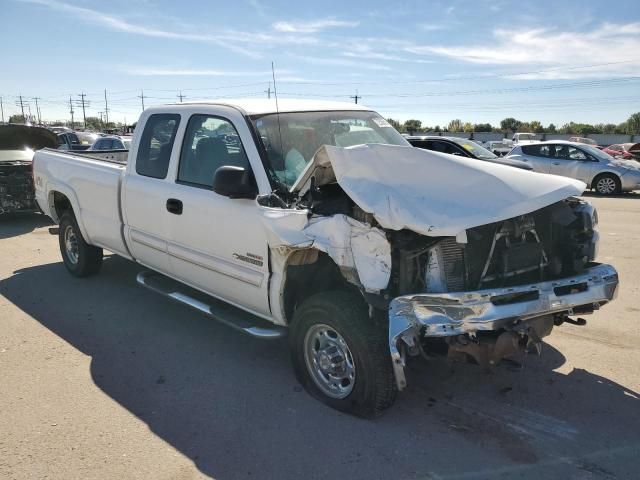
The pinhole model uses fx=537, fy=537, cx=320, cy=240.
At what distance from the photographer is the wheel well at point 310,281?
3.84 meters

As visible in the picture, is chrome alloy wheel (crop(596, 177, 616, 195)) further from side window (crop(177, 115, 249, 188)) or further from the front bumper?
side window (crop(177, 115, 249, 188))

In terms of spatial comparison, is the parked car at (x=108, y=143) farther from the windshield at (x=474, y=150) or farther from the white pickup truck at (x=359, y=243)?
the white pickup truck at (x=359, y=243)

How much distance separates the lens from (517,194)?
3205mm

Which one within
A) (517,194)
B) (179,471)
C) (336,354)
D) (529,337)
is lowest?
(179,471)

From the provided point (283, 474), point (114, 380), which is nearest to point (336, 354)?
point (283, 474)

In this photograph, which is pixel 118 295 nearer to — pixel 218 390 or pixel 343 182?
pixel 218 390

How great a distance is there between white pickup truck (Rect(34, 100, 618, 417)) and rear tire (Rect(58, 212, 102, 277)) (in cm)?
215

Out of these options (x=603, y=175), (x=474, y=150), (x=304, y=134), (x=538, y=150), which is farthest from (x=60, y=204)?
(x=603, y=175)

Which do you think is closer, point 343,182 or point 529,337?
point 529,337

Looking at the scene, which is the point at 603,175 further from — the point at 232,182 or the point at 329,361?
the point at 232,182

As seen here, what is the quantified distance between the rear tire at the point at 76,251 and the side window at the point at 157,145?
1.83m

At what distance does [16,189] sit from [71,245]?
16.4 ft

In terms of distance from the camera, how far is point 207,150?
454cm

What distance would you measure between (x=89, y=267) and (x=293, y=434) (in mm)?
4325
